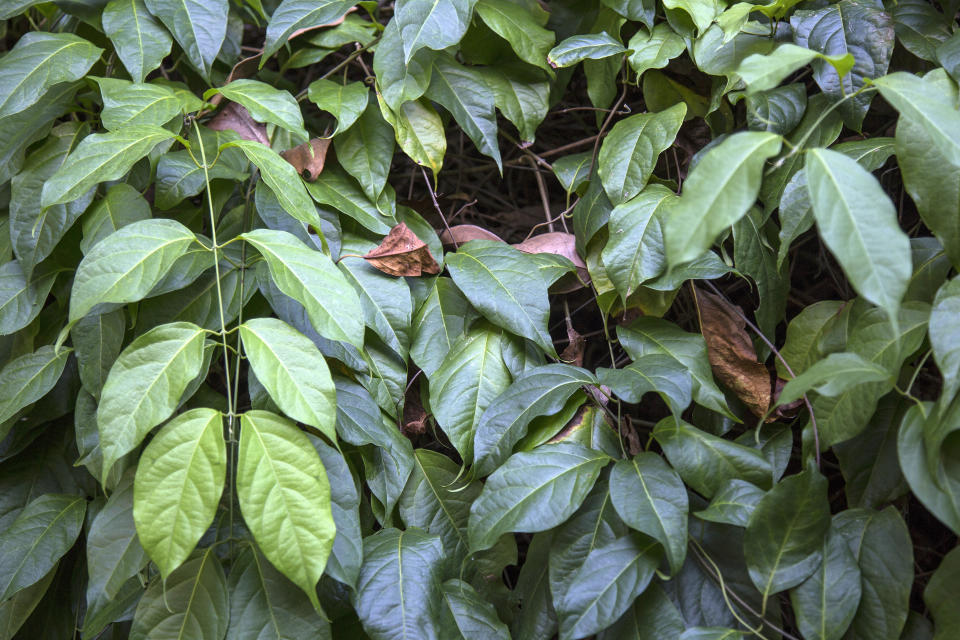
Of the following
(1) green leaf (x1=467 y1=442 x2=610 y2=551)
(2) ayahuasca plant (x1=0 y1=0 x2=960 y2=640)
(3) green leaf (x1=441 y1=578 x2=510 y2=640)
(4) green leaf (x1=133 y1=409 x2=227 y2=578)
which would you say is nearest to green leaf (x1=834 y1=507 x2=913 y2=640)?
(2) ayahuasca plant (x1=0 y1=0 x2=960 y2=640)

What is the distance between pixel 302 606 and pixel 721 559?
0.48 meters

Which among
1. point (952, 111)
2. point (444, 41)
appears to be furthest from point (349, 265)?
point (952, 111)

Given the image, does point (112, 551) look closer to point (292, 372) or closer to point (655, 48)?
point (292, 372)

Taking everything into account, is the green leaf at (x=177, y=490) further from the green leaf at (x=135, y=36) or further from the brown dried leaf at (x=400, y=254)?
the green leaf at (x=135, y=36)

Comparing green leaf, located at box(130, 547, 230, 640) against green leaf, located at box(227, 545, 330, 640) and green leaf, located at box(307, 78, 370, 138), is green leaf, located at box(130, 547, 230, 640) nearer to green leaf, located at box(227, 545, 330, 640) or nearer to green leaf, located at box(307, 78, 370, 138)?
green leaf, located at box(227, 545, 330, 640)

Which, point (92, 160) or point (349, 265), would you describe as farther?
point (349, 265)

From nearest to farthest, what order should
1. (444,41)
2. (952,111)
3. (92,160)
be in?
1. (952,111)
2. (92,160)
3. (444,41)

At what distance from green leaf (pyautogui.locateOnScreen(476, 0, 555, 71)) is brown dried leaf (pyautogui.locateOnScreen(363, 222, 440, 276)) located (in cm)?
31

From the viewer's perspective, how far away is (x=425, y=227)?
3.35 feet

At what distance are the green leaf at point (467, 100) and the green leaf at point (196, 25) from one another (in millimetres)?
297

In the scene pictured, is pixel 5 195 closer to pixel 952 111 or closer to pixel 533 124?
pixel 533 124

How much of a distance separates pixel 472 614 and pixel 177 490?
1.18ft

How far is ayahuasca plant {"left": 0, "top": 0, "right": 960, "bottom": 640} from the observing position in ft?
2.32

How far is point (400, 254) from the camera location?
0.94 metres
